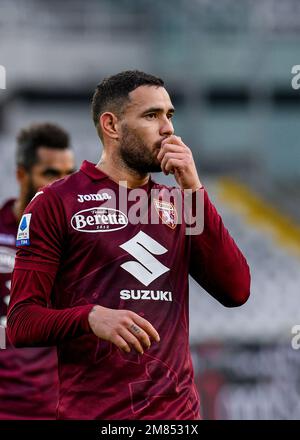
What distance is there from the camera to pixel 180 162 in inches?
158

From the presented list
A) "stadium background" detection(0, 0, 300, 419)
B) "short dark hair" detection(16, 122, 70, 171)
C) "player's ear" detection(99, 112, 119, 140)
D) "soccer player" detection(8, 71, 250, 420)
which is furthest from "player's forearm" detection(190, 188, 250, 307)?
"stadium background" detection(0, 0, 300, 419)

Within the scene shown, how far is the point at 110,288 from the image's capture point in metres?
4.05

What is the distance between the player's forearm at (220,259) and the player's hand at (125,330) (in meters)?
0.58

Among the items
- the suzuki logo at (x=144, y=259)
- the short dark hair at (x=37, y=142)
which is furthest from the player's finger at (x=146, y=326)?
the short dark hair at (x=37, y=142)

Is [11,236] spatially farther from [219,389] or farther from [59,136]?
[219,389]

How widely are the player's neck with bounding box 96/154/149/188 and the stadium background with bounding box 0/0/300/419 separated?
624 centimetres

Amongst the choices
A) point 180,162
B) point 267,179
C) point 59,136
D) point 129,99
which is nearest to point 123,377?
point 180,162

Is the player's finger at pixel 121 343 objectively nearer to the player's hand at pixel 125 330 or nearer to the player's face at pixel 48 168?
the player's hand at pixel 125 330

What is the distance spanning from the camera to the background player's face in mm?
6312

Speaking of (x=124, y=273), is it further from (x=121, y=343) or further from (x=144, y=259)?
(x=121, y=343)

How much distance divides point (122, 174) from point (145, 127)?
0.24m

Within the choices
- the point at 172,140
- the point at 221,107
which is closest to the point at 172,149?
the point at 172,140

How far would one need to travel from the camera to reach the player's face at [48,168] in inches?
249

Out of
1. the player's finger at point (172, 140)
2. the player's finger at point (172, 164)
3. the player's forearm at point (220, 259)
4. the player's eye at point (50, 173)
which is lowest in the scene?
the player's forearm at point (220, 259)
